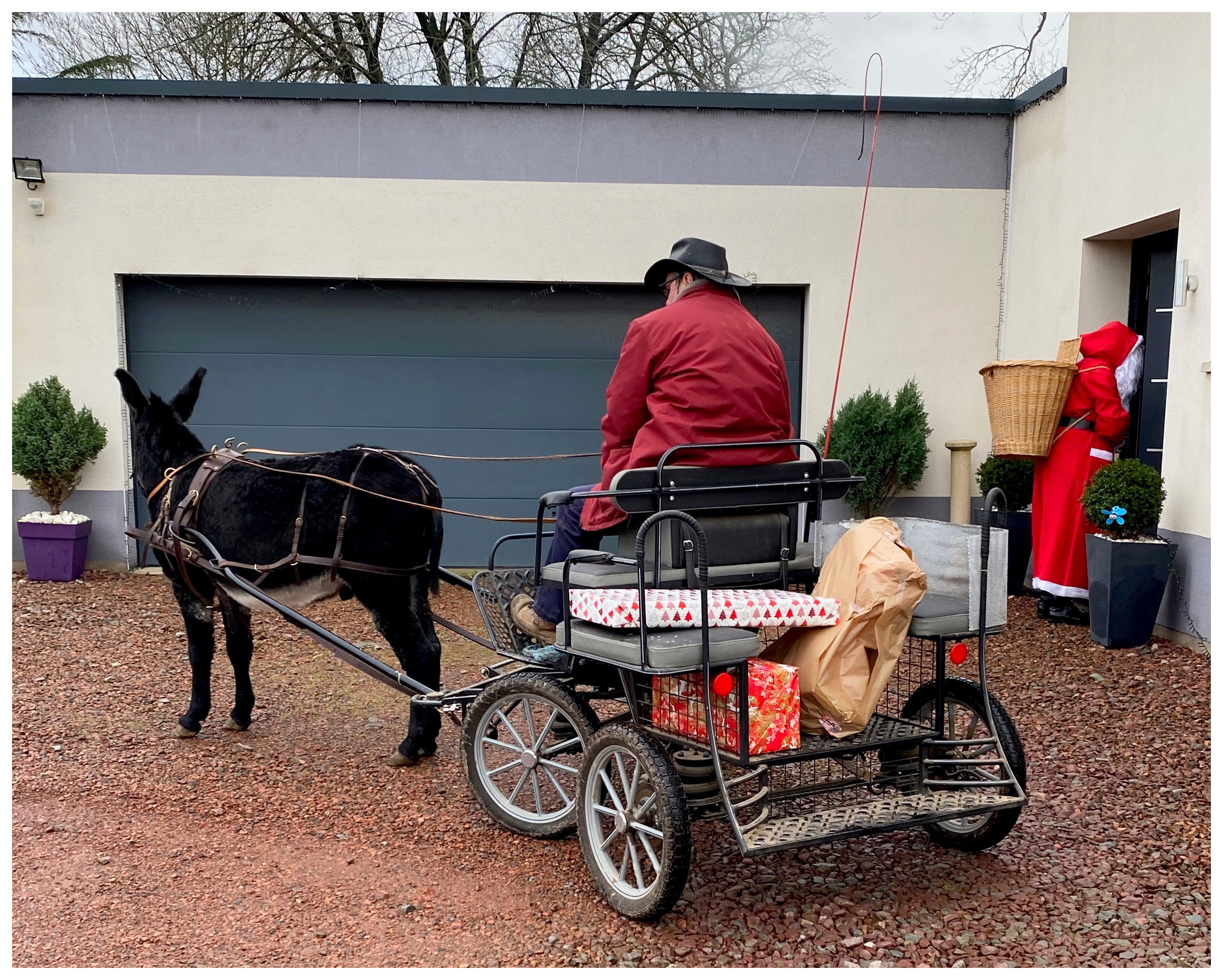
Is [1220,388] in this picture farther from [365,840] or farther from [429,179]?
[429,179]

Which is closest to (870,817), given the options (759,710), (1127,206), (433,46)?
(759,710)

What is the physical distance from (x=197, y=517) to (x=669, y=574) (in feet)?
8.34

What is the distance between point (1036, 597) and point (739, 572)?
536 centimetres

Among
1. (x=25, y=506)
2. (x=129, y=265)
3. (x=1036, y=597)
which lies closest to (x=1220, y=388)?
(x=1036, y=597)

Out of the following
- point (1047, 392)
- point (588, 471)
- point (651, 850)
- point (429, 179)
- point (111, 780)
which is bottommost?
point (111, 780)

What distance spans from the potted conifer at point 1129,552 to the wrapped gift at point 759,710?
402 centimetres

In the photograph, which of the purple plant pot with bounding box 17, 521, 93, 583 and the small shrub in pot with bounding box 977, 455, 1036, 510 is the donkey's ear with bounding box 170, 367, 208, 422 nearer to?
the purple plant pot with bounding box 17, 521, 93, 583

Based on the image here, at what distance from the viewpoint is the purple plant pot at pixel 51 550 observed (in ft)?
27.7

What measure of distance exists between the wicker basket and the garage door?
7.94 ft

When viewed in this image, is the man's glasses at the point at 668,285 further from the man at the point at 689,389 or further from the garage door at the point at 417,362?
the garage door at the point at 417,362

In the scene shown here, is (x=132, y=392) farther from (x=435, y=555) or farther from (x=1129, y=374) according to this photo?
(x=1129, y=374)

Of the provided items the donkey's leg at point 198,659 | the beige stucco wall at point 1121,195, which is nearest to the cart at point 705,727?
the donkey's leg at point 198,659

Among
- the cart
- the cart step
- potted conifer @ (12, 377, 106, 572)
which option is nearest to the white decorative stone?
potted conifer @ (12, 377, 106, 572)

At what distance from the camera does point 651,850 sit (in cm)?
315
